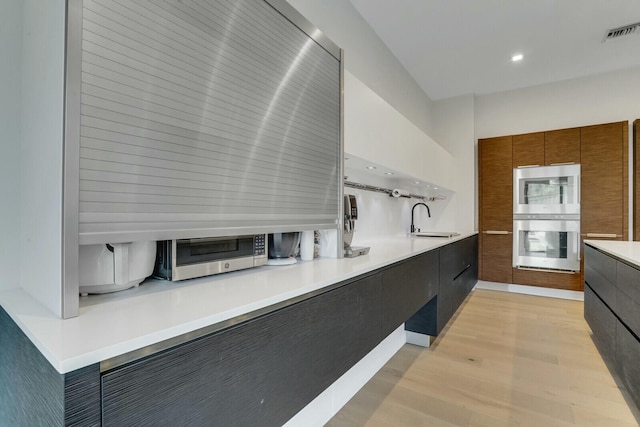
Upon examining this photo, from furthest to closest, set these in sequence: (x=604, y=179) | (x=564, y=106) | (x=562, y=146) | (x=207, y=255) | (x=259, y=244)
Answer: (x=564, y=106)
(x=562, y=146)
(x=604, y=179)
(x=259, y=244)
(x=207, y=255)

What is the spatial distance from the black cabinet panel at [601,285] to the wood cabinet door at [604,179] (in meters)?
1.10

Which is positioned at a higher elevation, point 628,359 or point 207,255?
point 207,255

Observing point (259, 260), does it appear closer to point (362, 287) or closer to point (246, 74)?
point (362, 287)

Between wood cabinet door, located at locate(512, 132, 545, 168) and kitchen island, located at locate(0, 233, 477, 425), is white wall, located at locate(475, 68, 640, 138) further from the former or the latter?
kitchen island, located at locate(0, 233, 477, 425)

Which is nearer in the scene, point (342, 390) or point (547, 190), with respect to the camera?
point (342, 390)

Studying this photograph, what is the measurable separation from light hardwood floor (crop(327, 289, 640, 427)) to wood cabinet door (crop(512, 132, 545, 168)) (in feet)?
6.75

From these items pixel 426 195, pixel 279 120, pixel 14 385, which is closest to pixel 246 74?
pixel 279 120

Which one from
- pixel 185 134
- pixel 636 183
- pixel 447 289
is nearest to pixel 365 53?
pixel 447 289

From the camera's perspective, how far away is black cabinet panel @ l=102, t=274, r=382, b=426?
22.8 inches

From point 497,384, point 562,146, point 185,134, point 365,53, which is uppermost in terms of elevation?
point 365,53

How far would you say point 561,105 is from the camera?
13.5ft

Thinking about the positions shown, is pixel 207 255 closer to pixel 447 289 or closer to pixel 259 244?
pixel 259 244

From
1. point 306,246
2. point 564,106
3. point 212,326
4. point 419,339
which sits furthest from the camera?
point 564,106

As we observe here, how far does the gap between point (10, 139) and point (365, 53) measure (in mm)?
2607
